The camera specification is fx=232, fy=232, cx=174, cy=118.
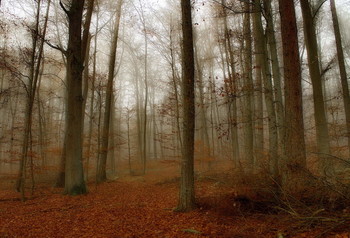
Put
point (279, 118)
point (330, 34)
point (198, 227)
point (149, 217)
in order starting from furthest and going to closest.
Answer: point (330, 34)
point (279, 118)
point (149, 217)
point (198, 227)

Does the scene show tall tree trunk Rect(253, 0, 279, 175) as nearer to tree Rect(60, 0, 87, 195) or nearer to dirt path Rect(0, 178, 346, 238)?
dirt path Rect(0, 178, 346, 238)

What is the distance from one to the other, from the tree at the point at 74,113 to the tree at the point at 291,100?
7.66 meters

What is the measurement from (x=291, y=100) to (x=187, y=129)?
8.43 ft

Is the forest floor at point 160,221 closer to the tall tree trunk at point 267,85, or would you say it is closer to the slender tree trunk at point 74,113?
the slender tree trunk at point 74,113

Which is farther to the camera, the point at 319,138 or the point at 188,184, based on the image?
the point at 319,138

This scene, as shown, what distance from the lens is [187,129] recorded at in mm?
6020

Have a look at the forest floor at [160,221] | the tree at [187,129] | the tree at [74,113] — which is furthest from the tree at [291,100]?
the tree at [74,113]

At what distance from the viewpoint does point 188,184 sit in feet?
19.4

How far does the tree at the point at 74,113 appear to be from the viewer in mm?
9328

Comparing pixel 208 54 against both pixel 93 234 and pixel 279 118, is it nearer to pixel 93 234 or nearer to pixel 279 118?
pixel 279 118

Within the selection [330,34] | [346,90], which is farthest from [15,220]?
[330,34]

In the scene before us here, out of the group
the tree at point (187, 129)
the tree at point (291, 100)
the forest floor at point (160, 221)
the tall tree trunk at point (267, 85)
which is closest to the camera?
the forest floor at point (160, 221)

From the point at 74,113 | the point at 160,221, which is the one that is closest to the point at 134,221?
the point at 160,221

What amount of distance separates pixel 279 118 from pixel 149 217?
5.43 metres
